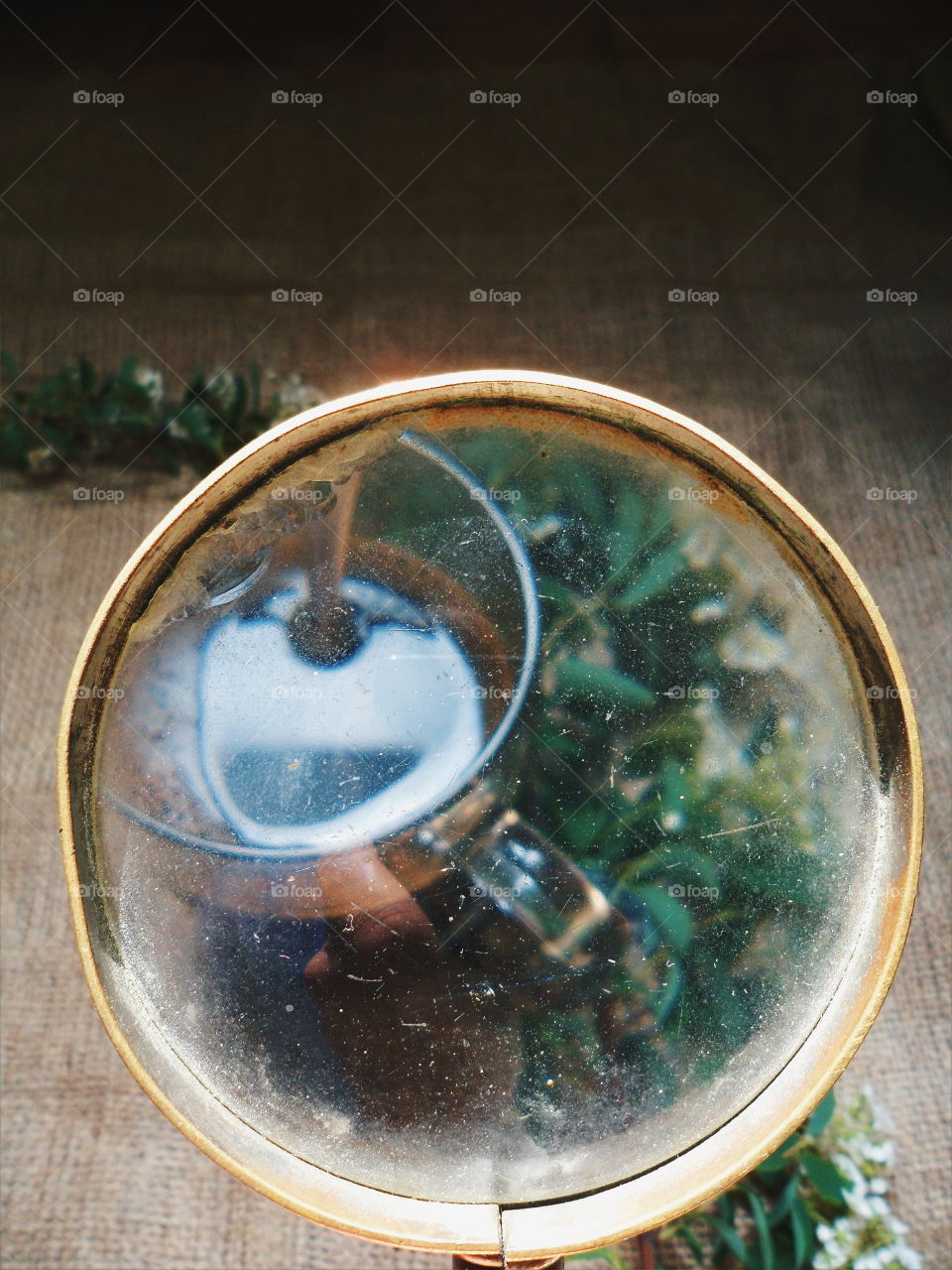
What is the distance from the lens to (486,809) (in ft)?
2.67

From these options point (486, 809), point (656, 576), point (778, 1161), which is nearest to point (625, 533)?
point (656, 576)

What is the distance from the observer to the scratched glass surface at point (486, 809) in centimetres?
76

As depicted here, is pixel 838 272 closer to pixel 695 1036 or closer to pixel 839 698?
pixel 839 698

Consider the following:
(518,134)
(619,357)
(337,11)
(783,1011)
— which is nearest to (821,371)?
(619,357)

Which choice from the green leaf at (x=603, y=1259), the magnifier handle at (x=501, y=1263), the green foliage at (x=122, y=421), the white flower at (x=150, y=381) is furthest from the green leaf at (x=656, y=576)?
the white flower at (x=150, y=381)

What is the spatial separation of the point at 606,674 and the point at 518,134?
181 centimetres

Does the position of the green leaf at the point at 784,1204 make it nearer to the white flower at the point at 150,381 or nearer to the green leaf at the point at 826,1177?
the green leaf at the point at 826,1177

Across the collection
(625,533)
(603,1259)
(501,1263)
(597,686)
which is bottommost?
(603,1259)

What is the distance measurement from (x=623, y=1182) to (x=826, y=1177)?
833 millimetres

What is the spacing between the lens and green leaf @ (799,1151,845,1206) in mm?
1399

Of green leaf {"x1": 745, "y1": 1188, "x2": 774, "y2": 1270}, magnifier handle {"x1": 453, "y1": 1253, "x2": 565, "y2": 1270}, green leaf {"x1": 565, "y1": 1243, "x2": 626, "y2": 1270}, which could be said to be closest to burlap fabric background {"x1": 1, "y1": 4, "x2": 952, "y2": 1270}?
green leaf {"x1": 745, "y1": 1188, "x2": 774, "y2": 1270}

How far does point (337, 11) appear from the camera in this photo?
7.66 feet

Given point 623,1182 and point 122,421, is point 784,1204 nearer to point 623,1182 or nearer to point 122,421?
point 623,1182

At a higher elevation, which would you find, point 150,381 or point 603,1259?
point 150,381
